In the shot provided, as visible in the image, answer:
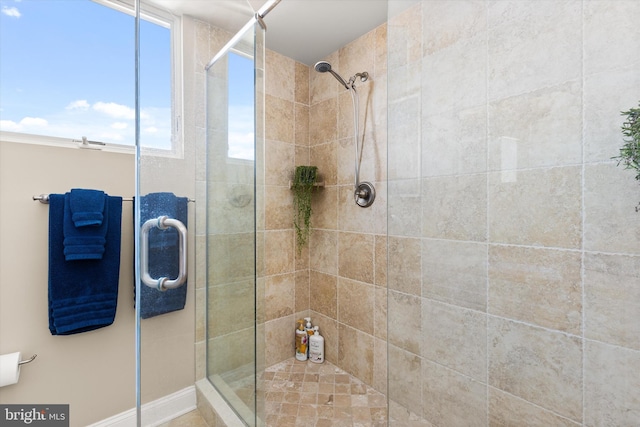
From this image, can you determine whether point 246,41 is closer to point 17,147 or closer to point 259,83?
point 259,83

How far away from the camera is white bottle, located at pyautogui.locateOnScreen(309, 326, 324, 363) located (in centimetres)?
190

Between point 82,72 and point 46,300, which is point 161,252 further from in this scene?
point 82,72

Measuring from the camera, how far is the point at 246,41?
1063mm

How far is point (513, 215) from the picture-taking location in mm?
1000

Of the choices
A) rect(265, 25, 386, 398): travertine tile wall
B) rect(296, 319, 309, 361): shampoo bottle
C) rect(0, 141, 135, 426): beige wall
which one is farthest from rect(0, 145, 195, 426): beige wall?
rect(296, 319, 309, 361): shampoo bottle

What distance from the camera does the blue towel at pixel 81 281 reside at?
117 cm

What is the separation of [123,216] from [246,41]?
1029 millimetres

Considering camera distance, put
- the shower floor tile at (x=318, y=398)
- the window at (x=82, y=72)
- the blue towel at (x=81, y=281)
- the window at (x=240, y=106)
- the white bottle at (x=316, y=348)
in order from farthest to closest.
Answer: the white bottle at (x=316, y=348) < the shower floor tile at (x=318, y=398) < the blue towel at (x=81, y=281) < the window at (x=240, y=106) < the window at (x=82, y=72)

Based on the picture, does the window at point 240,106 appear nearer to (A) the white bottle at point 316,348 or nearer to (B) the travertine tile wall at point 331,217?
(B) the travertine tile wall at point 331,217

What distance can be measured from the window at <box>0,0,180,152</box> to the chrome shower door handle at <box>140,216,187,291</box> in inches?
10.4

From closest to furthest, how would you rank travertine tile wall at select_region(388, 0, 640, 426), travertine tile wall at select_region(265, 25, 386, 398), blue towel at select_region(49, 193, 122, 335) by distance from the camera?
travertine tile wall at select_region(388, 0, 640, 426) → blue towel at select_region(49, 193, 122, 335) → travertine tile wall at select_region(265, 25, 386, 398)

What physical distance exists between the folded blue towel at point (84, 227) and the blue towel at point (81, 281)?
0.9 inches

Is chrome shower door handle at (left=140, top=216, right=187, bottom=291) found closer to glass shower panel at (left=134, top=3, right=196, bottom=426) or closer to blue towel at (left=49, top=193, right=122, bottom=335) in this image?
glass shower panel at (left=134, top=3, right=196, bottom=426)

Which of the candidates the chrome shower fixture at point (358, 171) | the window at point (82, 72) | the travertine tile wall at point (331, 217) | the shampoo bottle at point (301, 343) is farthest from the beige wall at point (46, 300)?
the chrome shower fixture at point (358, 171)
